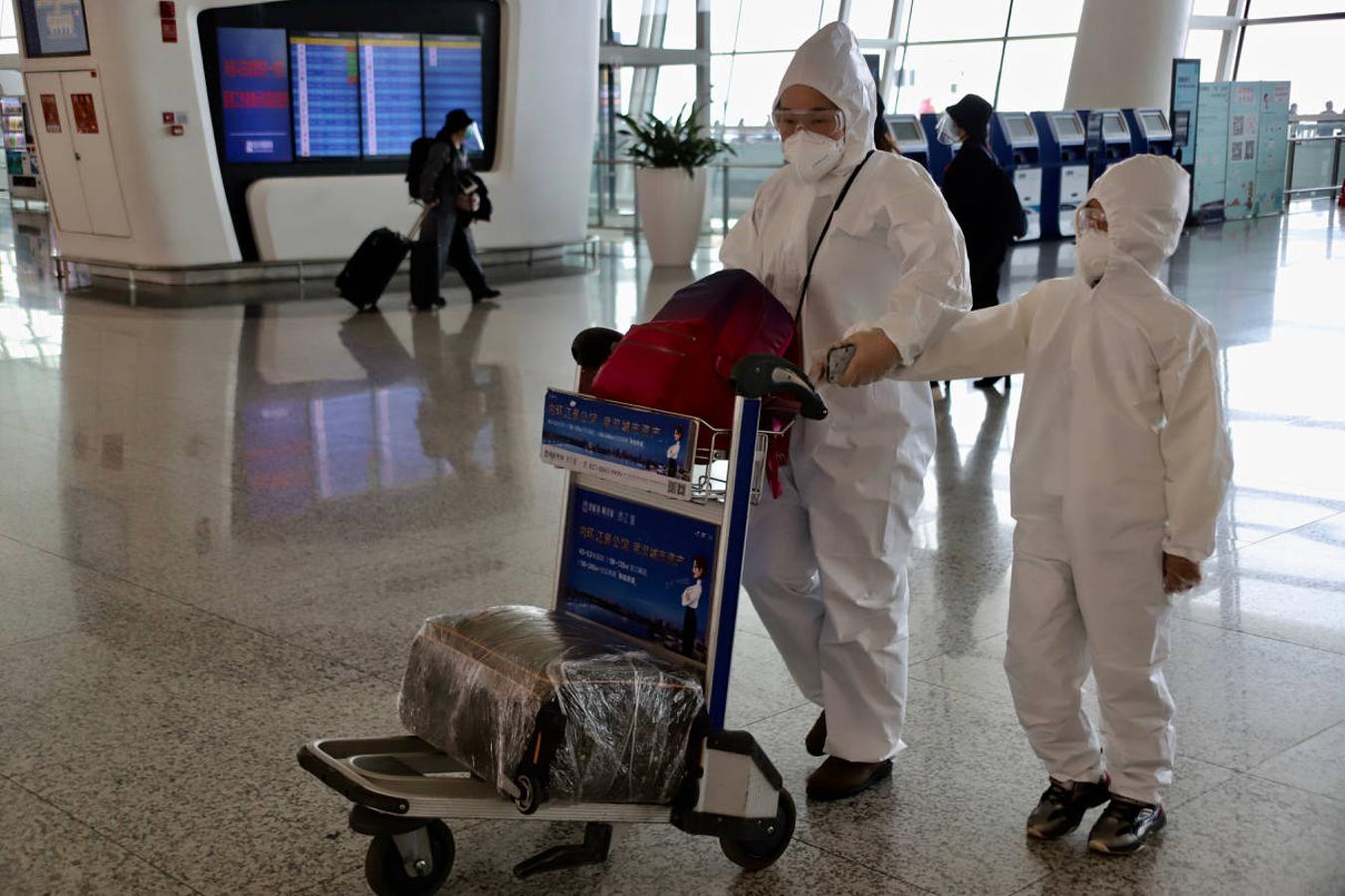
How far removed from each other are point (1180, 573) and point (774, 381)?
843 mm

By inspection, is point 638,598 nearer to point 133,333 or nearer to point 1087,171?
point 133,333

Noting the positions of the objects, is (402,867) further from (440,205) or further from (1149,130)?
(1149,130)

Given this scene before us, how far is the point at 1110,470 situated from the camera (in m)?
2.62

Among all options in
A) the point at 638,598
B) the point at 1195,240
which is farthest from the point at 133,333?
the point at 1195,240

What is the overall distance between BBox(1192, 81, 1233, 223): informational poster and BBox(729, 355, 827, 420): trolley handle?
61.5 ft

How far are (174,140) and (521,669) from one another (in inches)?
449

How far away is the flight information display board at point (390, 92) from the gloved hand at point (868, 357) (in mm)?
12300

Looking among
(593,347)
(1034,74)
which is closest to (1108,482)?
(593,347)

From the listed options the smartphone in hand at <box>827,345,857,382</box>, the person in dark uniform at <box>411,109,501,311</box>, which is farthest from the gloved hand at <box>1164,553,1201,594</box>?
the person in dark uniform at <box>411,109,501,311</box>

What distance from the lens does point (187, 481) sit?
5.88 m

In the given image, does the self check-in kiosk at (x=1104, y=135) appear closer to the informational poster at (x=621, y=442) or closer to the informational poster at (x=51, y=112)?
the informational poster at (x=51, y=112)

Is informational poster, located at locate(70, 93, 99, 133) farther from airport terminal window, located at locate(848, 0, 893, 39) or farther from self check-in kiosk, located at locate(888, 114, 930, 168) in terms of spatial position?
airport terminal window, located at locate(848, 0, 893, 39)

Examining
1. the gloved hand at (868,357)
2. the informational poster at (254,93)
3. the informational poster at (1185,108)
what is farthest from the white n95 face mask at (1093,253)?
the informational poster at (1185,108)

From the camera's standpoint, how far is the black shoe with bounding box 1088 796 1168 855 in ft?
8.93
